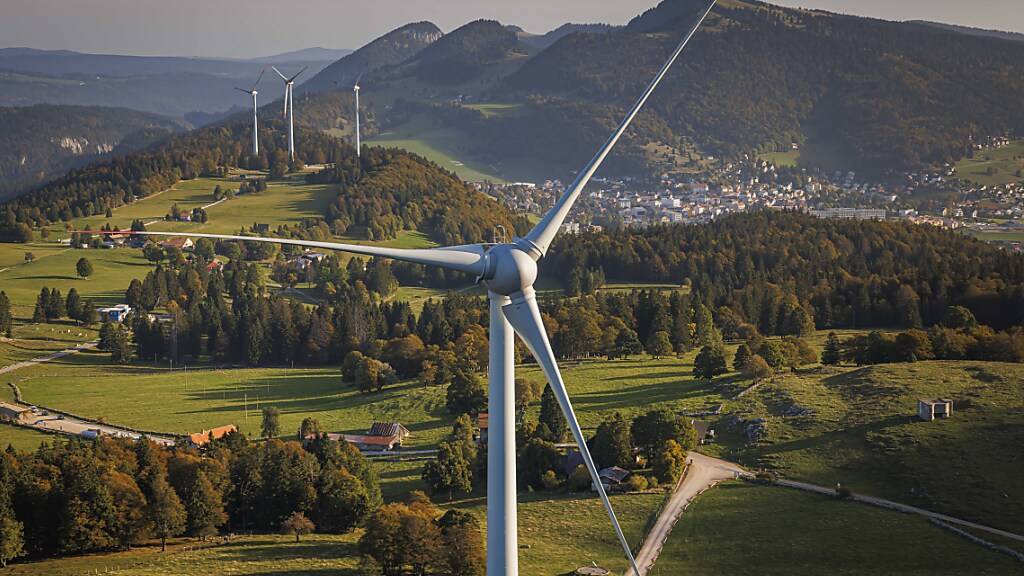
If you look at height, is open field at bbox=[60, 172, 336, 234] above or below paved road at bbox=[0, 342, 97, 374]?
above

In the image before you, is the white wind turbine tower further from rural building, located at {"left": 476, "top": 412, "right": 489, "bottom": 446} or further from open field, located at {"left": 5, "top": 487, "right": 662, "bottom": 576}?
rural building, located at {"left": 476, "top": 412, "right": 489, "bottom": 446}

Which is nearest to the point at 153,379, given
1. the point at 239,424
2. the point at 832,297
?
the point at 239,424

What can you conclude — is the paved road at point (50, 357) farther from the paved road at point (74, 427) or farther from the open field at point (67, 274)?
the paved road at point (74, 427)

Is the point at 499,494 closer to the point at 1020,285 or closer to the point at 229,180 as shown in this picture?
the point at 1020,285

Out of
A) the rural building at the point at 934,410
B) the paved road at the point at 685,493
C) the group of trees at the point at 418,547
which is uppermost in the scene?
the rural building at the point at 934,410

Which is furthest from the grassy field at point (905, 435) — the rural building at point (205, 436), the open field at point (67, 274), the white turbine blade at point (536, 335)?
the open field at point (67, 274)

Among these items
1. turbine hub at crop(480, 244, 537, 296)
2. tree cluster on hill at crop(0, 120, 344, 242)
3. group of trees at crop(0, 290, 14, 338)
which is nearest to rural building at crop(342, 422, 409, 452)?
turbine hub at crop(480, 244, 537, 296)
